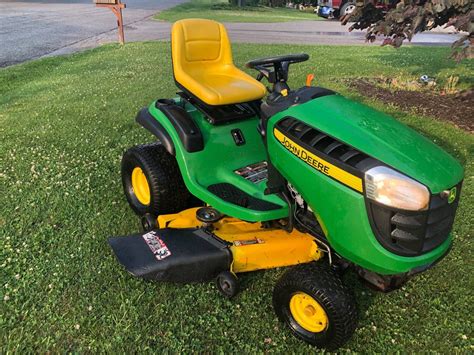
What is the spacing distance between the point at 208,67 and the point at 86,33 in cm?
1190

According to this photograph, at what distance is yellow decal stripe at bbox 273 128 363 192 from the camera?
1974 mm

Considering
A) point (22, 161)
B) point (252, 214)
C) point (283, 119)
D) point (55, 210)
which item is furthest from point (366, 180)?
point (22, 161)

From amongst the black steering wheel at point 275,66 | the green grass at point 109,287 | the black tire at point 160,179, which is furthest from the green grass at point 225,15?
the black steering wheel at point 275,66

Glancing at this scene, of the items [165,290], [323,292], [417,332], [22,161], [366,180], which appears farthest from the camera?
[22,161]

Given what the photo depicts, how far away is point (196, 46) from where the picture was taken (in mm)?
3326

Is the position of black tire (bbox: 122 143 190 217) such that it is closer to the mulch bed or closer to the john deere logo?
the john deere logo

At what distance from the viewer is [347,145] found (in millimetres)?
2061

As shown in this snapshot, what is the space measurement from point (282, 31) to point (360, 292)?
1531 cm

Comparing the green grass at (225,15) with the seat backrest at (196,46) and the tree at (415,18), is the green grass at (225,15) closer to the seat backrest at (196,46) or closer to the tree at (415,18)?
the tree at (415,18)

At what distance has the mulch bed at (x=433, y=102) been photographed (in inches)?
233

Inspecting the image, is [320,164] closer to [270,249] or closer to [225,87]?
[270,249]

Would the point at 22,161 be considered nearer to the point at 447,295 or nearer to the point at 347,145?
the point at 347,145

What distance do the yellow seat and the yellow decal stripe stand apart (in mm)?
788

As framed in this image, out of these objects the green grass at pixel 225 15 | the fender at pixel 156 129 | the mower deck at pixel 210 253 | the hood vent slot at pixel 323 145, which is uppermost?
the hood vent slot at pixel 323 145
